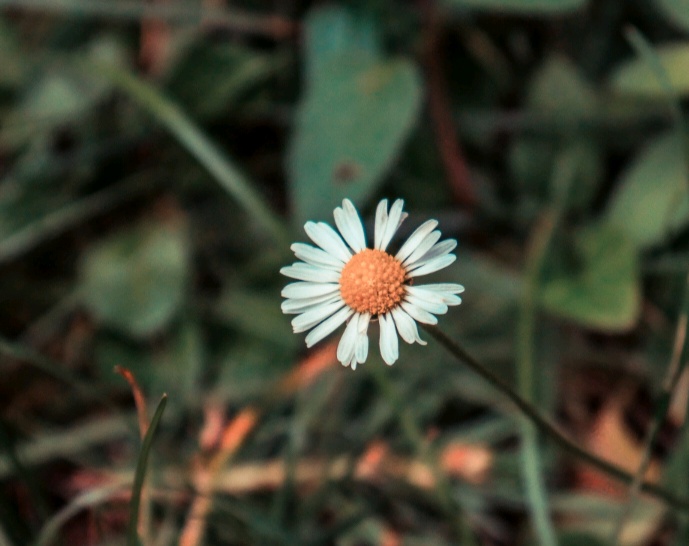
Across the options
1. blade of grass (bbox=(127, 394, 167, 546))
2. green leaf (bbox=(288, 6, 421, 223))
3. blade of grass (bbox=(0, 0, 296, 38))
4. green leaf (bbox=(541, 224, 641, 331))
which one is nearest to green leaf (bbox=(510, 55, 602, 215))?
green leaf (bbox=(541, 224, 641, 331))

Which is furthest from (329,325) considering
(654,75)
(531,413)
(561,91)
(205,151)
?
(561,91)

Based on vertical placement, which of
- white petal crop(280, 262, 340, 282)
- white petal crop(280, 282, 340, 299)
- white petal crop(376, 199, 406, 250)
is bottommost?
white petal crop(280, 282, 340, 299)

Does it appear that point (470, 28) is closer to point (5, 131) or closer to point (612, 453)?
point (612, 453)

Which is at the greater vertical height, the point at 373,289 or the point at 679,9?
the point at 679,9

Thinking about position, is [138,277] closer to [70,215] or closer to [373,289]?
[70,215]

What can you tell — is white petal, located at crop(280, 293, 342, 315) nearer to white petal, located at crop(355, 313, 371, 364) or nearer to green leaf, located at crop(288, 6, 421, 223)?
white petal, located at crop(355, 313, 371, 364)

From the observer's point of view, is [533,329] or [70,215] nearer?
[533,329]

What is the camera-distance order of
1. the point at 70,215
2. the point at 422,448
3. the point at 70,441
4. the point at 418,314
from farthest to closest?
the point at 70,215
the point at 70,441
the point at 422,448
the point at 418,314

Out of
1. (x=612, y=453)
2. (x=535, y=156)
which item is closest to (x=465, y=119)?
(x=535, y=156)
